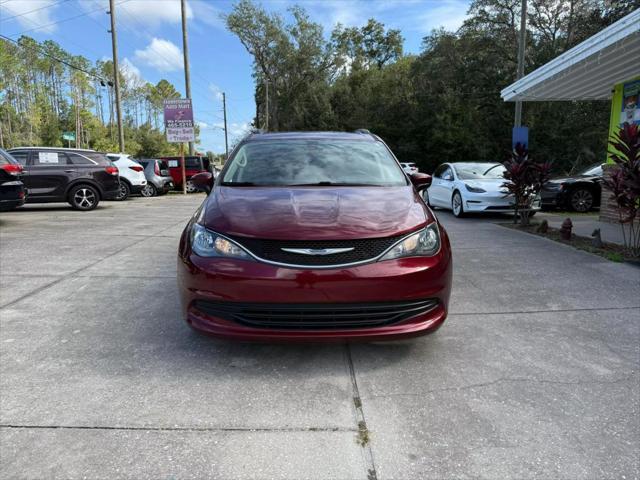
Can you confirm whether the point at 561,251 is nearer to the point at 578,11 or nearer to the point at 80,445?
the point at 80,445

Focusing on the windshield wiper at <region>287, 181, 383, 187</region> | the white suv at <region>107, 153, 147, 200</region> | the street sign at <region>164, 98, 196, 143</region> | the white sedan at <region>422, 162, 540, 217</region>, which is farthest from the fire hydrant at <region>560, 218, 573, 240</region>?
the street sign at <region>164, 98, 196, 143</region>

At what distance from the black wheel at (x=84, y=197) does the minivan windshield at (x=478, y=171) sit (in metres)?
9.21

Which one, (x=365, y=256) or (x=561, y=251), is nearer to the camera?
(x=365, y=256)

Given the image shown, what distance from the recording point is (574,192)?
12.0 meters

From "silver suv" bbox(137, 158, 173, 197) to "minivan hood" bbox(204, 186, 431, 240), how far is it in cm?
1597

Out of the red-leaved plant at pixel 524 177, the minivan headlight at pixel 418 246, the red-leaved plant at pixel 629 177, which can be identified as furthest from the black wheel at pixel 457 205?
the minivan headlight at pixel 418 246

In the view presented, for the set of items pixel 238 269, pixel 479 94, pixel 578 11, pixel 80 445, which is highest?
pixel 578 11

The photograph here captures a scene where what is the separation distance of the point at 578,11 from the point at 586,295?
2875cm

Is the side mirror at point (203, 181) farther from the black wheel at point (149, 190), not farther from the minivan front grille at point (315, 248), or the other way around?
the black wheel at point (149, 190)

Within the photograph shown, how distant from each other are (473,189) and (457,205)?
2.05 ft

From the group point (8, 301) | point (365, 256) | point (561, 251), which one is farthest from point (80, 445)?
point (561, 251)

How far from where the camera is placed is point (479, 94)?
30875mm

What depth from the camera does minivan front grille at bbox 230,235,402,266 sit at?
8.91 feet

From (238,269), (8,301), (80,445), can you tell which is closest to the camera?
(80,445)
